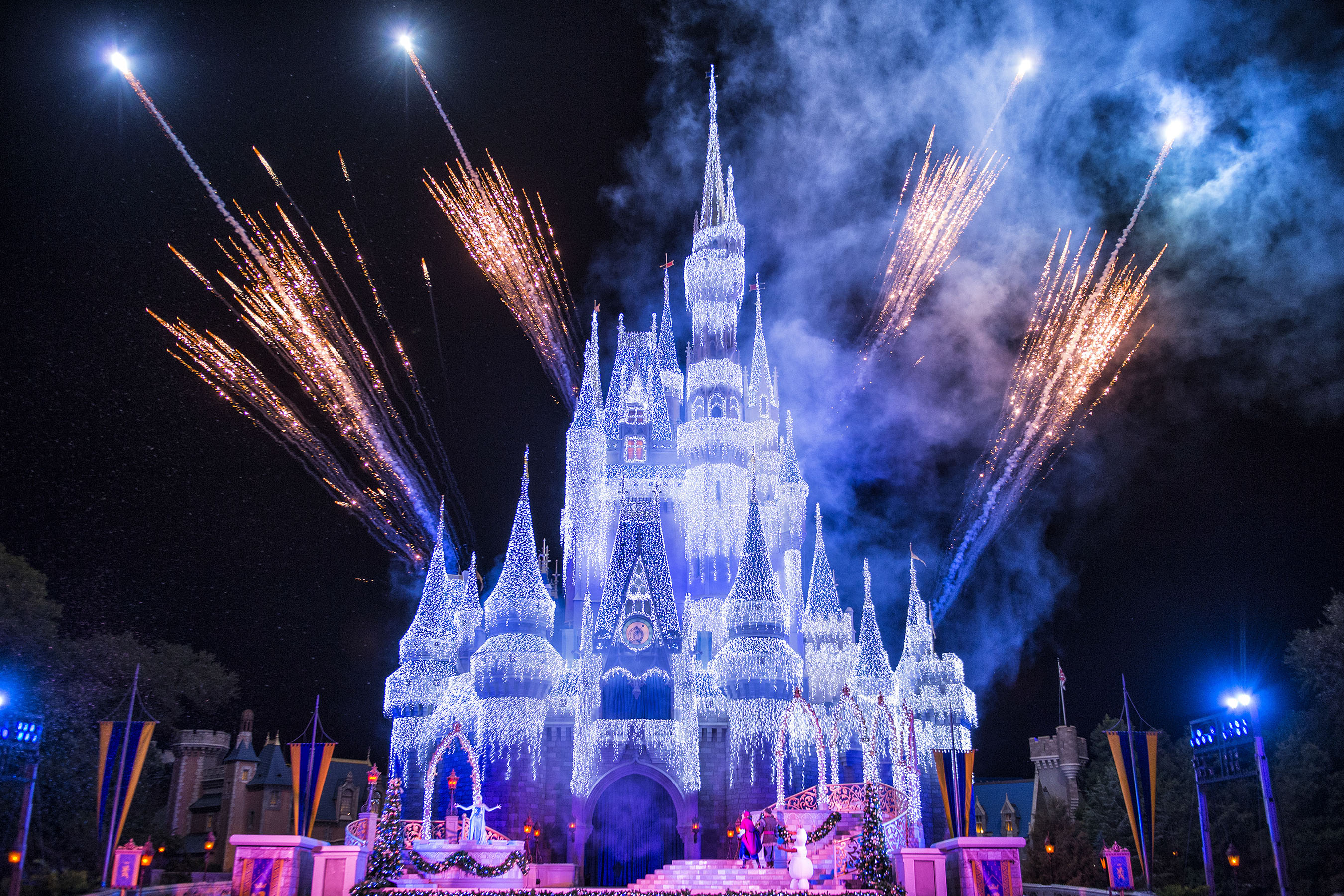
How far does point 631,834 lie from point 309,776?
12096 millimetres

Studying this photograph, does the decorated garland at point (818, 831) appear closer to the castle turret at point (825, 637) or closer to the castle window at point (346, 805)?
the castle turret at point (825, 637)

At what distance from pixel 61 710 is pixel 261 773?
22.4 meters

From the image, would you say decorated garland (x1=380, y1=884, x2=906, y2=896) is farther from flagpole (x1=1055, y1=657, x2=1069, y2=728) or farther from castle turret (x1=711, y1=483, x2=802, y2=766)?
flagpole (x1=1055, y1=657, x2=1069, y2=728)

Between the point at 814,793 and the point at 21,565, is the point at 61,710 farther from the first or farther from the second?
the point at 814,793

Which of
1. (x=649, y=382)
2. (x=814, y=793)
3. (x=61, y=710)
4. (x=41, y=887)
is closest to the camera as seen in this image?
(x=41, y=887)

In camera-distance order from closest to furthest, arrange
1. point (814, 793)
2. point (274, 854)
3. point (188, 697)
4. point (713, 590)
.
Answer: point (274, 854) < point (814, 793) < point (713, 590) < point (188, 697)

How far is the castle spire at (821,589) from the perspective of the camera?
42.4m

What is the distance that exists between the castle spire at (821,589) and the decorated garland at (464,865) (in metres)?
19.8

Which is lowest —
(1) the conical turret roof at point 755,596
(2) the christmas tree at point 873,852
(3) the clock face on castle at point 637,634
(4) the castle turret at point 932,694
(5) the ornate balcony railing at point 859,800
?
(2) the christmas tree at point 873,852

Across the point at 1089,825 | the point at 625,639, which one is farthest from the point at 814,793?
the point at 1089,825

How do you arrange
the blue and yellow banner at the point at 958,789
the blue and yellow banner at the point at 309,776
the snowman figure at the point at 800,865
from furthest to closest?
the blue and yellow banner at the point at 958,789 → the blue and yellow banner at the point at 309,776 → the snowman figure at the point at 800,865

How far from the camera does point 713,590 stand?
44125mm

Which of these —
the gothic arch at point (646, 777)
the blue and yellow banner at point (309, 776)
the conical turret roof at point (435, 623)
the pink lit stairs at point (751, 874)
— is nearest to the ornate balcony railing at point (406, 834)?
the blue and yellow banner at point (309, 776)

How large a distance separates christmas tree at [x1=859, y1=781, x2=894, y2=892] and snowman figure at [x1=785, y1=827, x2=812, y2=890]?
1281 mm
